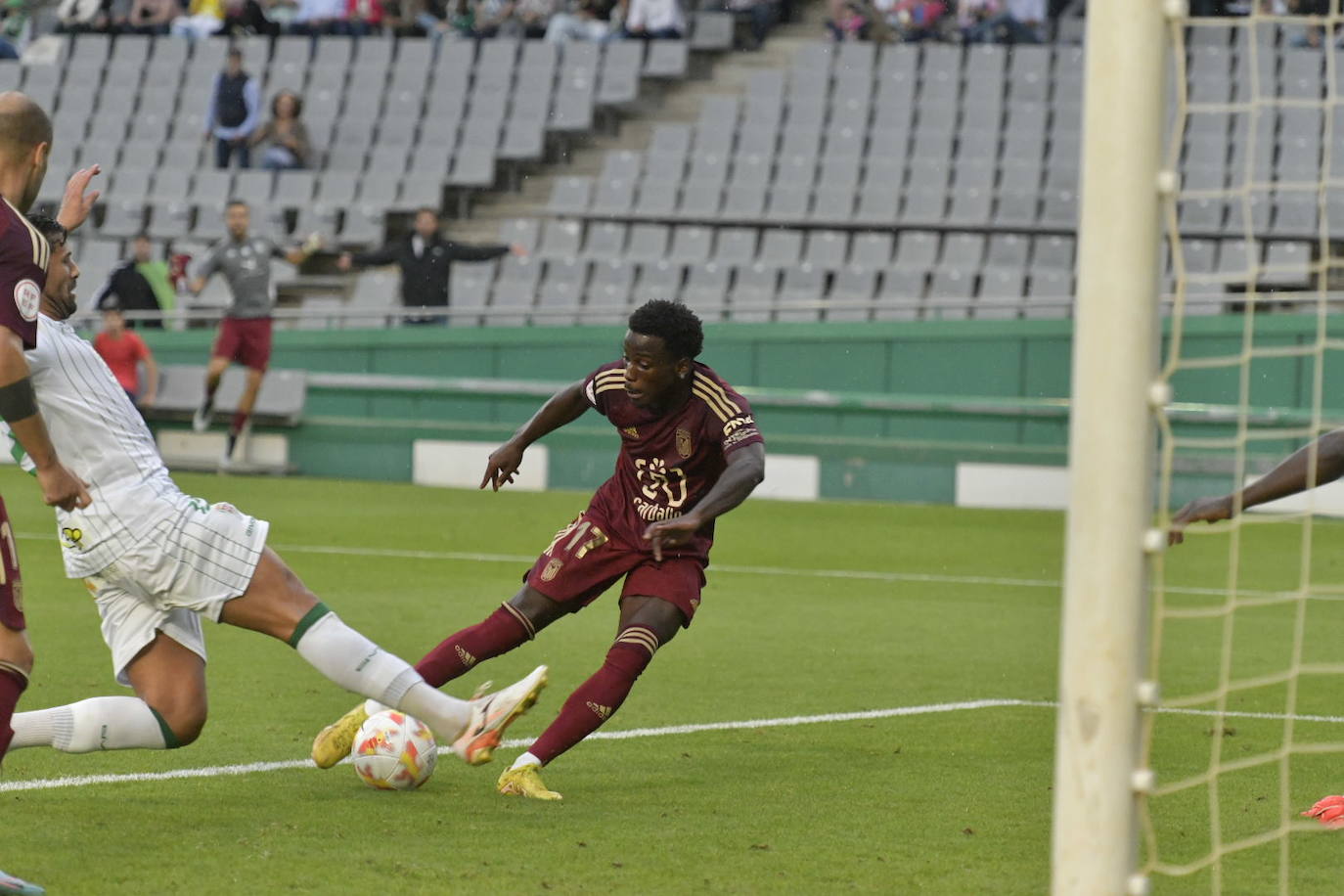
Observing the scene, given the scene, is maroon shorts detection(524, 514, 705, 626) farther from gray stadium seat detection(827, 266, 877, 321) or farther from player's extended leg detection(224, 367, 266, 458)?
gray stadium seat detection(827, 266, 877, 321)

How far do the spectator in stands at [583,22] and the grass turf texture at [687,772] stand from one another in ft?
40.8

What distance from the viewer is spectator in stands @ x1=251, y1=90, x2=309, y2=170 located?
2231 centimetres

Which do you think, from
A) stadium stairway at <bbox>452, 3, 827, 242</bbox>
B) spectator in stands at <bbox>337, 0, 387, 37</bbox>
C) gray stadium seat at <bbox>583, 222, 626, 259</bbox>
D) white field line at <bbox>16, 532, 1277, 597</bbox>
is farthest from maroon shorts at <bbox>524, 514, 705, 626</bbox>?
spectator in stands at <bbox>337, 0, 387, 37</bbox>

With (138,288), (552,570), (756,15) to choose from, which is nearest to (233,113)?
(138,288)

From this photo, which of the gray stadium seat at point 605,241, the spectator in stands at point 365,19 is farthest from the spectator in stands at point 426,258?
the spectator in stands at point 365,19

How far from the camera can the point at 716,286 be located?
1961 centimetres

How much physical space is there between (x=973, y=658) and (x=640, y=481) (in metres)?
3.34

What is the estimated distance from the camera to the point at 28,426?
429 centimetres

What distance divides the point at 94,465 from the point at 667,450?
1836 millimetres

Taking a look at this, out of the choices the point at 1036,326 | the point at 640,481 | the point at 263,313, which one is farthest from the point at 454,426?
the point at 640,481

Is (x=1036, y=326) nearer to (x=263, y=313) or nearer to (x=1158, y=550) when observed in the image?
(x=263, y=313)

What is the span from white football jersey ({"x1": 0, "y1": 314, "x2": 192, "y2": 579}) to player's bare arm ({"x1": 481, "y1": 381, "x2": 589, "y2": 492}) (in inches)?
55.3

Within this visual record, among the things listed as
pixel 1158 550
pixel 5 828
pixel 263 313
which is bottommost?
pixel 5 828

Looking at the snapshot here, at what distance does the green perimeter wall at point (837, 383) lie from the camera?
1681 cm
